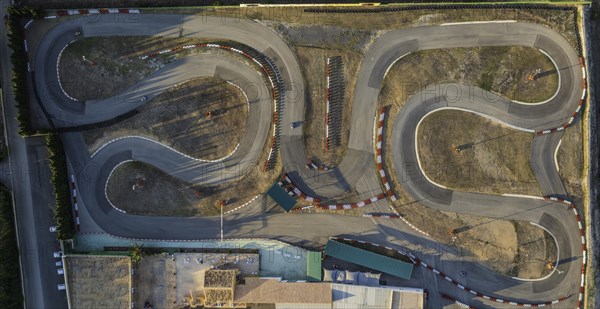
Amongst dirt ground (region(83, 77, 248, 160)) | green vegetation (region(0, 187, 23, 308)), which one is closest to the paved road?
green vegetation (region(0, 187, 23, 308))

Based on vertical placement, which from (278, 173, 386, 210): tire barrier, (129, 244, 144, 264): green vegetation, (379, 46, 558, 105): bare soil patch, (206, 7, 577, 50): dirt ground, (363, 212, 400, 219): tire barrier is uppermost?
(206, 7, 577, 50): dirt ground

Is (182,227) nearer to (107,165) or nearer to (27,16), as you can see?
(107,165)

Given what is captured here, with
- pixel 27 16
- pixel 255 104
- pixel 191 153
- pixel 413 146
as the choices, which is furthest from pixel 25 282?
pixel 413 146

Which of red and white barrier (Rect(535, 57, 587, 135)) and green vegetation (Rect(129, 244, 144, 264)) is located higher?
red and white barrier (Rect(535, 57, 587, 135))

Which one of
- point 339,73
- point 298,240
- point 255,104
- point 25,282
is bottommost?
point 25,282

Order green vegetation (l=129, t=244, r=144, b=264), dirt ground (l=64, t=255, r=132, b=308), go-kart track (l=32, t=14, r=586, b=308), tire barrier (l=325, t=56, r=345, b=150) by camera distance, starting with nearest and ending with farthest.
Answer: green vegetation (l=129, t=244, r=144, b=264)
dirt ground (l=64, t=255, r=132, b=308)
go-kart track (l=32, t=14, r=586, b=308)
tire barrier (l=325, t=56, r=345, b=150)

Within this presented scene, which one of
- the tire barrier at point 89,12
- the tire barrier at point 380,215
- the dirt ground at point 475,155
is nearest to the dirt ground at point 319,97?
the tire barrier at point 380,215

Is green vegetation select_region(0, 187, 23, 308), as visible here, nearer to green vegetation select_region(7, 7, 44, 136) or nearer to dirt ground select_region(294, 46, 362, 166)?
green vegetation select_region(7, 7, 44, 136)
